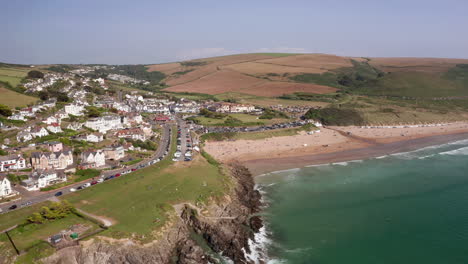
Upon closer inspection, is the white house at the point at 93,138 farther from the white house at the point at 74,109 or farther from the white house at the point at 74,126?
the white house at the point at 74,109

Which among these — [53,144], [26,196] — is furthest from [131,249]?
[53,144]

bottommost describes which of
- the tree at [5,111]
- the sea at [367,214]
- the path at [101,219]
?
the sea at [367,214]

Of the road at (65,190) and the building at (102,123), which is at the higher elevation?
the building at (102,123)

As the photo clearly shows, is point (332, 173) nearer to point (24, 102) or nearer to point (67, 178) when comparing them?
point (67, 178)

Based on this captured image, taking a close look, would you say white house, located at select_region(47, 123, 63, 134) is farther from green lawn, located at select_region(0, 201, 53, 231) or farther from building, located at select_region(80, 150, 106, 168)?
green lawn, located at select_region(0, 201, 53, 231)

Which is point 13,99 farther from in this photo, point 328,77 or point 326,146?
point 328,77

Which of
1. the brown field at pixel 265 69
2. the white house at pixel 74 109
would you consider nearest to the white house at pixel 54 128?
the white house at pixel 74 109

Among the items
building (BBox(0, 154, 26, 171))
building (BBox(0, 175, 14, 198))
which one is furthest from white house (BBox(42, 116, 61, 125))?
building (BBox(0, 175, 14, 198))
